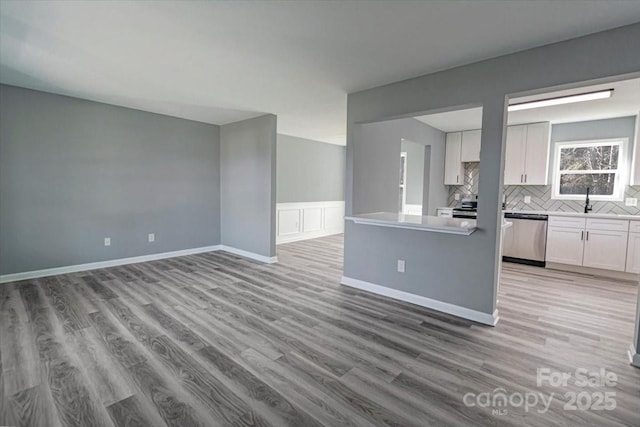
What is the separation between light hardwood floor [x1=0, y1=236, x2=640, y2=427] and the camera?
1.63 metres

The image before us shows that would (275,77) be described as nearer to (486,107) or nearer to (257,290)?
(486,107)

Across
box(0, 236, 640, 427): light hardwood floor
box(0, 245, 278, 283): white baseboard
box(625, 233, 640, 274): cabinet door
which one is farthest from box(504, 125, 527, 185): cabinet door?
box(0, 245, 278, 283): white baseboard

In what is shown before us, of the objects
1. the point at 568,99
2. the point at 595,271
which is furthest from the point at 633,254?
the point at 568,99

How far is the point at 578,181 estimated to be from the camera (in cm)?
493

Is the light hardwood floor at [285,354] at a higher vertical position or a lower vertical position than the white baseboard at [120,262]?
lower

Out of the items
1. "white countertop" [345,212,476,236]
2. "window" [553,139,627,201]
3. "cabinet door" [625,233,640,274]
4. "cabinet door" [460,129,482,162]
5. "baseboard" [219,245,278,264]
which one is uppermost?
"cabinet door" [460,129,482,162]

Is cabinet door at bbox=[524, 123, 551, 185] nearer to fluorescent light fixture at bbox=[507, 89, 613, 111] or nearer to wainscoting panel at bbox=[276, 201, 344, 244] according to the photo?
fluorescent light fixture at bbox=[507, 89, 613, 111]

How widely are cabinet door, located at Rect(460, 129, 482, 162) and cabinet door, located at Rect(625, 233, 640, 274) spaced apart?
2410 millimetres

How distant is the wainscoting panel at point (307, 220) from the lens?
6.66m

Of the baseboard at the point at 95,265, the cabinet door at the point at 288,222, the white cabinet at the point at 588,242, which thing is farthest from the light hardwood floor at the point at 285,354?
the cabinet door at the point at 288,222

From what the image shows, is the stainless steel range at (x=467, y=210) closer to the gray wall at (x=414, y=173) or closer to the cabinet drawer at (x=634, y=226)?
the gray wall at (x=414, y=173)

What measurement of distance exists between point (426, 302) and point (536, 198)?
3.68 meters

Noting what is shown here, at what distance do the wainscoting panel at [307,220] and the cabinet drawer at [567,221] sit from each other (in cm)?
469

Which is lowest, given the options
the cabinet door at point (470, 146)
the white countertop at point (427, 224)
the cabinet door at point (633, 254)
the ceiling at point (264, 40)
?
the cabinet door at point (633, 254)
